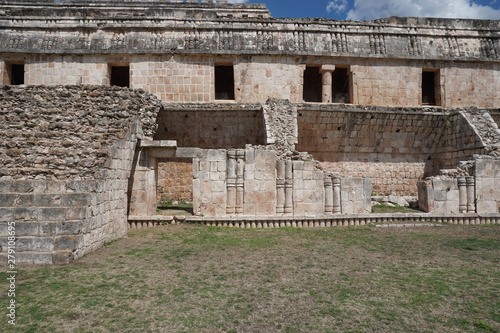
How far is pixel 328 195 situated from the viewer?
1000 cm

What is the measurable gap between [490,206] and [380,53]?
283 inches

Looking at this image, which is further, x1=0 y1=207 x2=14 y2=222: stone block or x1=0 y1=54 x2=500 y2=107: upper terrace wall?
x1=0 y1=54 x2=500 y2=107: upper terrace wall

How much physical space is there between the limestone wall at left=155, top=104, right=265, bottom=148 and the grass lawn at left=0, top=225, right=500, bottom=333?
20.4 feet

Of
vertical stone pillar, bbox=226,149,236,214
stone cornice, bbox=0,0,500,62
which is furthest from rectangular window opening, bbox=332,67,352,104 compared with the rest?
vertical stone pillar, bbox=226,149,236,214

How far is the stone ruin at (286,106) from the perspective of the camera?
9.68m

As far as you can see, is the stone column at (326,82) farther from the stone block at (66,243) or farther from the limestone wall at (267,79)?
the stone block at (66,243)

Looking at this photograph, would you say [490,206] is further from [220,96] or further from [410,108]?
[220,96]

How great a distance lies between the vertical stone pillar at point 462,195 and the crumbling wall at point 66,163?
10.0m

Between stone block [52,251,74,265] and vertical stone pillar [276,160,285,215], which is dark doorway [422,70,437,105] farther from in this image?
stone block [52,251,74,265]

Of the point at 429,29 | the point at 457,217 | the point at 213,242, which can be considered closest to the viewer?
the point at 213,242

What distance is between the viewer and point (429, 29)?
14250 mm

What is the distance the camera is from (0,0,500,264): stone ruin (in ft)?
31.8

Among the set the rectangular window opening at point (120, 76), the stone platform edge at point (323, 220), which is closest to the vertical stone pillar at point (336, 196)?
the stone platform edge at point (323, 220)

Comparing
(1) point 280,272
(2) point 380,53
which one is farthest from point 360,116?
(1) point 280,272
